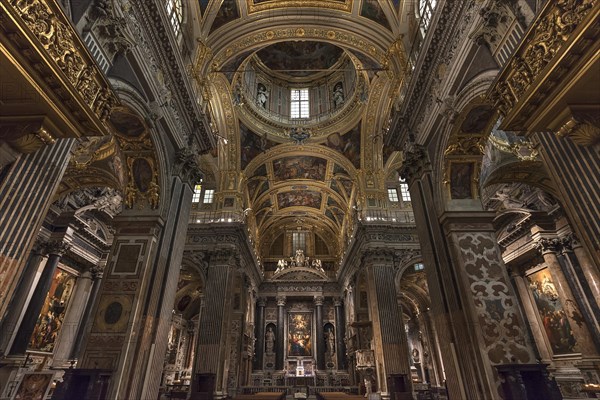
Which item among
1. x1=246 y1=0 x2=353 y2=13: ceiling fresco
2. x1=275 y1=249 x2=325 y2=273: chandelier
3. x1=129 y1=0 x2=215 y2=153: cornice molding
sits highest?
x1=246 y1=0 x2=353 y2=13: ceiling fresco

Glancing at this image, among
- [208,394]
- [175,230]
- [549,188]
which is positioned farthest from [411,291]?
[175,230]

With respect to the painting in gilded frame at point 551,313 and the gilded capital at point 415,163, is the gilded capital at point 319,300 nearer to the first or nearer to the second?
the painting in gilded frame at point 551,313

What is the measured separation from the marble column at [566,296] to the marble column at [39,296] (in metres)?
20.1

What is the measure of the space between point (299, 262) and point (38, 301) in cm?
1971

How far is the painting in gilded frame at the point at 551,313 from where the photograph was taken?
43.4ft

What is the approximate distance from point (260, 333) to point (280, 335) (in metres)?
1.67

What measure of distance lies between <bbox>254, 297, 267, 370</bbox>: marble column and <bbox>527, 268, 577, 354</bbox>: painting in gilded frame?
64.4 ft

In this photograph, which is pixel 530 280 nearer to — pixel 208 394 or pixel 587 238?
pixel 587 238

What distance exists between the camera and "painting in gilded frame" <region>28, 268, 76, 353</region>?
1359 centimetres

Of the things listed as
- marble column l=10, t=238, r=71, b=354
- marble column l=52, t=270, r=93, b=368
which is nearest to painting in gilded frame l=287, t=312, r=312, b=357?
marble column l=52, t=270, r=93, b=368

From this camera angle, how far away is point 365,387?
17672 mm

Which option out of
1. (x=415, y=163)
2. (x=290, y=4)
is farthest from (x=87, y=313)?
(x=290, y=4)

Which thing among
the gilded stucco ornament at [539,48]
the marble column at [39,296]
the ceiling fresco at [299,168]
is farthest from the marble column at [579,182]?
the ceiling fresco at [299,168]

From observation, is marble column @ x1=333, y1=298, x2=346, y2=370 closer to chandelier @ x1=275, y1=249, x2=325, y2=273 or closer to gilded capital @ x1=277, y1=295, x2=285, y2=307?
chandelier @ x1=275, y1=249, x2=325, y2=273
